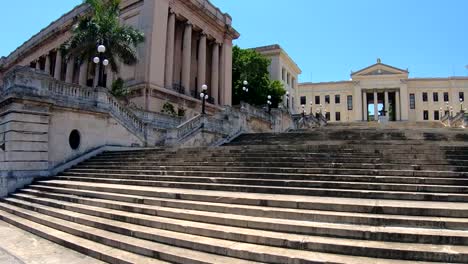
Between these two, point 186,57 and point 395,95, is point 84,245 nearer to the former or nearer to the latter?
point 186,57

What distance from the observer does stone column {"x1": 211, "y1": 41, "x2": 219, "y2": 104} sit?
38441mm

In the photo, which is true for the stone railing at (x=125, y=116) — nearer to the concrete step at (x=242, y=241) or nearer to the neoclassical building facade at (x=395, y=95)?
the concrete step at (x=242, y=241)

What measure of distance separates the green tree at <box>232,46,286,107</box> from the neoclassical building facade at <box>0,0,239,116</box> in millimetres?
2798

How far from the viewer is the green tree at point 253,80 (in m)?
40.1

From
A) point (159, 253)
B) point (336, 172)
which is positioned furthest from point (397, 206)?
point (159, 253)

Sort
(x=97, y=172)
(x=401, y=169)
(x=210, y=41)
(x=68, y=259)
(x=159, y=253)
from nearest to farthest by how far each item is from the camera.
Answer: (x=159, y=253), (x=68, y=259), (x=401, y=169), (x=97, y=172), (x=210, y=41)

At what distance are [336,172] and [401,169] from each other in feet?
5.14

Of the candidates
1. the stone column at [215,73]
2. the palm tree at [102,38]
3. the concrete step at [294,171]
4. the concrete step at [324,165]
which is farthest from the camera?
the stone column at [215,73]

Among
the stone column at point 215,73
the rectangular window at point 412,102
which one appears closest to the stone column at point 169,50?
the stone column at point 215,73

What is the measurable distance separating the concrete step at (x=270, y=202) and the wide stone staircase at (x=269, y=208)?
0.02 m

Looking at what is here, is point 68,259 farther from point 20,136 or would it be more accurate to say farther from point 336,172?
point 20,136

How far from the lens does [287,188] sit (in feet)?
26.6

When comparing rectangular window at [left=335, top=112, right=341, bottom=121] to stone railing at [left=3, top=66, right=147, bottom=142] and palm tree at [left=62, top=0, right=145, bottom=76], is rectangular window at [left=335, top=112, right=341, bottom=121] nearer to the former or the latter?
palm tree at [left=62, top=0, right=145, bottom=76]

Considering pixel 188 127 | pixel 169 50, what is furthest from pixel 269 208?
pixel 169 50
